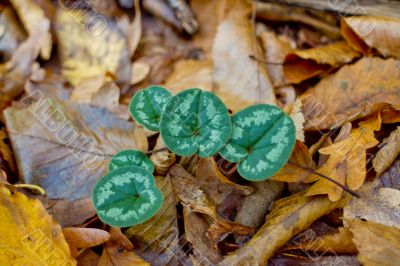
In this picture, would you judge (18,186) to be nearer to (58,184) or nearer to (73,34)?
(58,184)

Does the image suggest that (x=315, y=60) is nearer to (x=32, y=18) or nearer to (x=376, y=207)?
(x=376, y=207)

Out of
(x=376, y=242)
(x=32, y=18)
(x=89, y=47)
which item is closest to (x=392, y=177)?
(x=376, y=242)

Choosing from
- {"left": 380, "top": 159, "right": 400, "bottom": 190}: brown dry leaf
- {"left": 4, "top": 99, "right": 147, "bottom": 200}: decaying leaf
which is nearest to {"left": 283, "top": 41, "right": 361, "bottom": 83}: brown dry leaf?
{"left": 380, "top": 159, "right": 400, "bottom": 190}: brown dry leaf

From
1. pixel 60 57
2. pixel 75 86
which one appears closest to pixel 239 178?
pixel 75 86

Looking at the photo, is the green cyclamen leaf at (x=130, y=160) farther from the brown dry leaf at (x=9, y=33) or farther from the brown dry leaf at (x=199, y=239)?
the brown dry leaf at (x=9, y=33)

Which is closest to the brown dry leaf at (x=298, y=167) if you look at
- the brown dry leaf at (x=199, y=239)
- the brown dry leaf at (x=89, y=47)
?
the brown dry leaf at (x=199, y=239)
